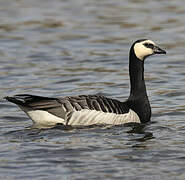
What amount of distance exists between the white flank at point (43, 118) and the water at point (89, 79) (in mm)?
183

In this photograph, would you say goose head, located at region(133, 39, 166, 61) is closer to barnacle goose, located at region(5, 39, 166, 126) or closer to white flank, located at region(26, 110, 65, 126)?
barnacle goose, located at region(5, 39, 166, 126)

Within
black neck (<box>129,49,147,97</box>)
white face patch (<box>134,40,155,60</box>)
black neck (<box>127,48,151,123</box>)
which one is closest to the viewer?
black neck (<box>127,48,151,123</box>)

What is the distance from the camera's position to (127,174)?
980cm

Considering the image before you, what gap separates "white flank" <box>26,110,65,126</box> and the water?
Answer: 0.18 meters

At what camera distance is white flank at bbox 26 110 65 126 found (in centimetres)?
1279

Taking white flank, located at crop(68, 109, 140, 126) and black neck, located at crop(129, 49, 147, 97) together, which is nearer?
white flank, located at crop(68, 109, 140, 126)

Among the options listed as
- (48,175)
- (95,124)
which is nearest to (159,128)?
(95,124)

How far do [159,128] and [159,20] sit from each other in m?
12.7

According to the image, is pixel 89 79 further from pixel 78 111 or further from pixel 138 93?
pixel 78 111

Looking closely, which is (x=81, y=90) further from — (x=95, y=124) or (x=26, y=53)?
(x=26, y=53)

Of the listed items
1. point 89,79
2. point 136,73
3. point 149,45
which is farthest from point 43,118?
point 89,79

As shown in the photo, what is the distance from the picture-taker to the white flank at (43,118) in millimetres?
12789

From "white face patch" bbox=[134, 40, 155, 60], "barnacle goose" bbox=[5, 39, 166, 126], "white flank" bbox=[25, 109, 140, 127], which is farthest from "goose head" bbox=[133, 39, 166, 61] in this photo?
"white flank" bbox=[25, 109, 140, 127]

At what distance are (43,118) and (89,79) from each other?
498cm
